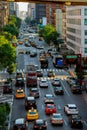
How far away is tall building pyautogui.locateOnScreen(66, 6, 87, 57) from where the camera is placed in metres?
126

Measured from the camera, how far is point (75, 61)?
62.3 m

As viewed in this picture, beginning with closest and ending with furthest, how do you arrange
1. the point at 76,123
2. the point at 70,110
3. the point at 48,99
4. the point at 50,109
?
the point at 76,123, the point at 70,110, the point at 50,109, the point at 48,99

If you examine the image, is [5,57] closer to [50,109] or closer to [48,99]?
[48,99]

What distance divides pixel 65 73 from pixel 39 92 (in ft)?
87.2

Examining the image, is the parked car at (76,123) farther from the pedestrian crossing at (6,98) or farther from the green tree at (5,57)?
the green tree at (5,57)

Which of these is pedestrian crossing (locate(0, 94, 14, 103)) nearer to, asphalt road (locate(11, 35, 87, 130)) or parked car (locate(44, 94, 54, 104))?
asphalt road (locate(11, 35, 87, 130))

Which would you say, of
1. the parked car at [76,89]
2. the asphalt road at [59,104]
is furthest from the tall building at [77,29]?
the parked car at [76,89]

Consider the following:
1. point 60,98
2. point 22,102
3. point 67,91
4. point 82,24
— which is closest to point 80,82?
point 67,91

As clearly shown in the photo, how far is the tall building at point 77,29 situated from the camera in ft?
413

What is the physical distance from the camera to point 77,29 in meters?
136

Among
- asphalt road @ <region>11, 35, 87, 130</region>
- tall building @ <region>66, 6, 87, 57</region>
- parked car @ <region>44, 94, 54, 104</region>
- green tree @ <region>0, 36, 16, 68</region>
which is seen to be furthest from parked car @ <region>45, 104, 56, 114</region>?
tall building @ <region>66, 6, 87, 57</region>

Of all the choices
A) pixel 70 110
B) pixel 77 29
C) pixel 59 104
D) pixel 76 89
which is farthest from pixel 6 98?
pixel 77 29

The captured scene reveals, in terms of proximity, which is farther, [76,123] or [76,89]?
[76,89]

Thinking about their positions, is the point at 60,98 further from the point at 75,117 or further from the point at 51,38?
the point at 51,38
